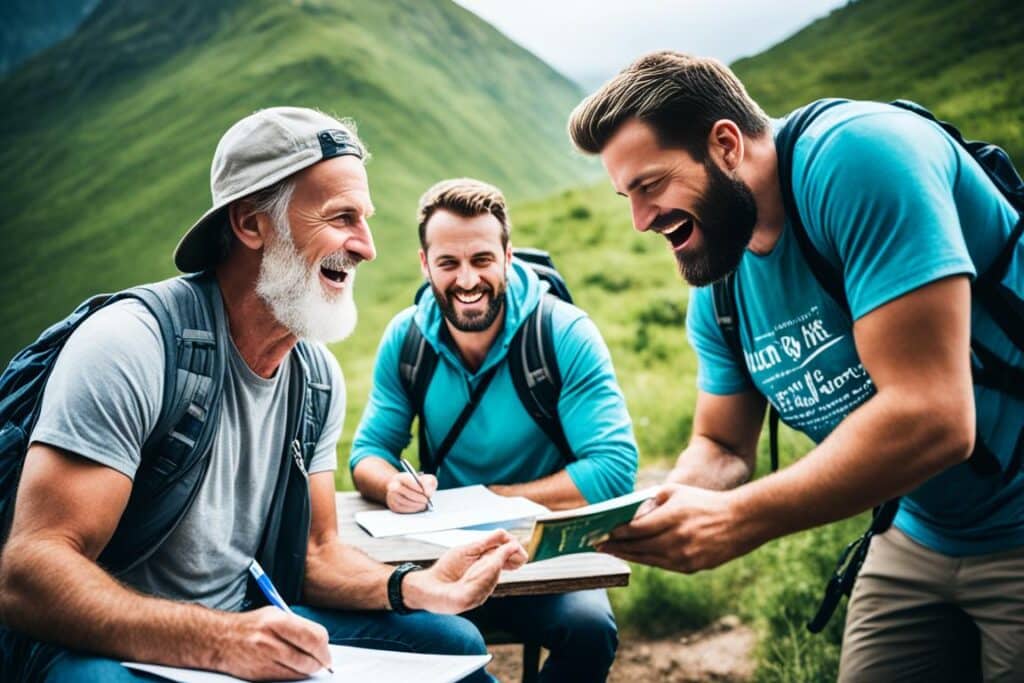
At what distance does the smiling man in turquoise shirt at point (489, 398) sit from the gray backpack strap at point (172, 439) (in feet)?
3.86

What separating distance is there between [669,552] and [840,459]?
0.49 meters

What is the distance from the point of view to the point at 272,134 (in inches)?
103

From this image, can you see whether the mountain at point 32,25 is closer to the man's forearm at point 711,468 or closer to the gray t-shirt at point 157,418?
the gray t-shirt at point 157,418

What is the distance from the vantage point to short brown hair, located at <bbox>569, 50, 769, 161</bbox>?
7.54 ft

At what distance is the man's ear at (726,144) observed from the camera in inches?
89.8

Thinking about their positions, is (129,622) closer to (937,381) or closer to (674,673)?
(937,381)

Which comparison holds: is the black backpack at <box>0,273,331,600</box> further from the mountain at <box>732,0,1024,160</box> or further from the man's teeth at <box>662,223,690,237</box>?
the mountain at <box>732,0,1024,160</box>

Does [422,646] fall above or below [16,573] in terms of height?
below

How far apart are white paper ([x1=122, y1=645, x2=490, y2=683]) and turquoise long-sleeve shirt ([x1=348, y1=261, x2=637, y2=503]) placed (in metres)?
Result: 1.47

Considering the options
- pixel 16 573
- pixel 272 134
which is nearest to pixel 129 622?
pixel 16 573

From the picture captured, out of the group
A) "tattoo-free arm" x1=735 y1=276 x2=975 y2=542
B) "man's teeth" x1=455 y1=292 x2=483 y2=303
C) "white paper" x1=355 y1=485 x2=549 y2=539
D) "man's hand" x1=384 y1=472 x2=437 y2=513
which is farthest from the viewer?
"man's teeth" x1=455 y1=292 x2=483 y2=303

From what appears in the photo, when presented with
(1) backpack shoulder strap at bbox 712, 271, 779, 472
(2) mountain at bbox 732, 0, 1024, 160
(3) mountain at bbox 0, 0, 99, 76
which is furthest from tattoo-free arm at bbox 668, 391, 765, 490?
(3) mountain at bbox 0, 0, 99, 76

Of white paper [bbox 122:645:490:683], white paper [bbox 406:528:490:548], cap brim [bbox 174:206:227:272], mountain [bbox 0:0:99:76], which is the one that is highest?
mountain [bbox 0:0:99:76]

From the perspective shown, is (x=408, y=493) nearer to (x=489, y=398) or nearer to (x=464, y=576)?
(x=489, y=398)
